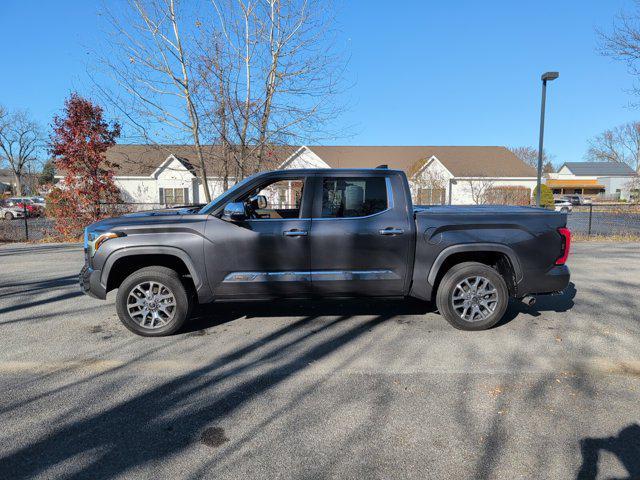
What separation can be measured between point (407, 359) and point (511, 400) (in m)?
1.05

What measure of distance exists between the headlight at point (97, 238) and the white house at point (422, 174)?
14.0 meters

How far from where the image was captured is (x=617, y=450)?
262 centimetres

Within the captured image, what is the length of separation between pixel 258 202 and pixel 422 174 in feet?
80.9

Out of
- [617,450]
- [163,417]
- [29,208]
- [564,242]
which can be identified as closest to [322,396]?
[163,417]

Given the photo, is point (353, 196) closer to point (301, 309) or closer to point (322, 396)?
point (301, 309)

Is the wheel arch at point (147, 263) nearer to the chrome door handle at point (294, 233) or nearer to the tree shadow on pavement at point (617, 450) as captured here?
the chrome door handle at point (294, 233)

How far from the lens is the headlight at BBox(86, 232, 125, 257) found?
15.0 ft

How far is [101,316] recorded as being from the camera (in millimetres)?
5520

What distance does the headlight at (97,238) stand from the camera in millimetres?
4559

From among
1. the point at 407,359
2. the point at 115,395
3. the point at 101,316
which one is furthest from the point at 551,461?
the point at 101,316

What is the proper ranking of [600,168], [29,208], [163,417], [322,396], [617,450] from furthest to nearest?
[600,168], [29,208], [322,396], [163,417], [617,450]

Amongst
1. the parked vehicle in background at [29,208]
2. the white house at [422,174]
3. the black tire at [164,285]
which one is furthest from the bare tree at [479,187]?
the black tire at [164,285]

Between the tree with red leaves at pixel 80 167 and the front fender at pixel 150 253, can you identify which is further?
the tree with red leaves at pixel 80 167

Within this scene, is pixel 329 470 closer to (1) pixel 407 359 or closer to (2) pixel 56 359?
(1) pixel 407 359
